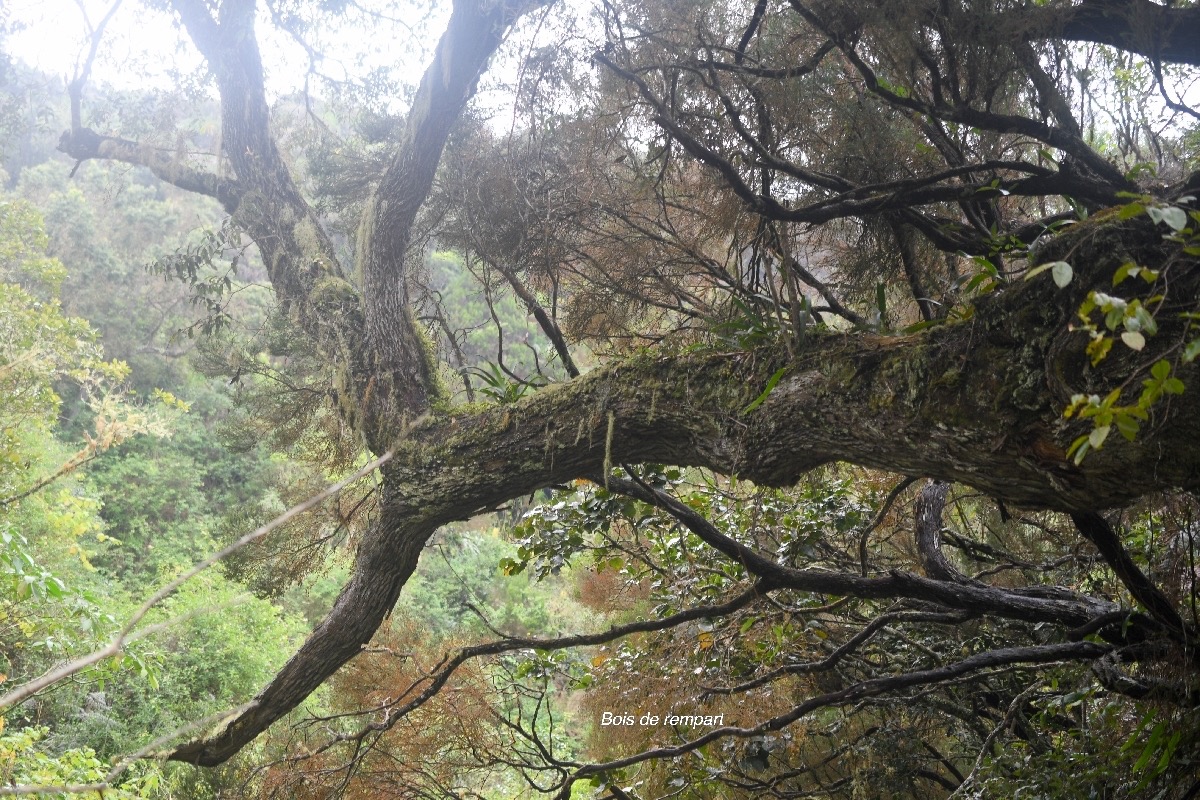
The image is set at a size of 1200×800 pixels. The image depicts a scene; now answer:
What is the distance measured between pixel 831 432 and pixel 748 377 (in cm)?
28

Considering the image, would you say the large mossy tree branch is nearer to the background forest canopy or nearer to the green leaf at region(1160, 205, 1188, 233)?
the background forest canopy

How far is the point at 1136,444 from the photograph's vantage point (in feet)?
4.67

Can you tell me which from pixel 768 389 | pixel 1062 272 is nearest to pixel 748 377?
pixel 768 389

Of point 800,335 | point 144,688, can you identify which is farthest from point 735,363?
point 144,688

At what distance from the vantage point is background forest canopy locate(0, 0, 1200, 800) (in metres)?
1.68

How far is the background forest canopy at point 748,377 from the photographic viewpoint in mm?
1677

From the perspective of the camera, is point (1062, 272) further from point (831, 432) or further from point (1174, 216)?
point (831, 432)

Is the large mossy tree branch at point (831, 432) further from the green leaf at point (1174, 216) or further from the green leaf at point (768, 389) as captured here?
the green leaf at point (1174, 216)

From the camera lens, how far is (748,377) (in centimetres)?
211

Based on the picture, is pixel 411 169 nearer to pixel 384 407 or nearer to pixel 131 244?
pixel 384 407

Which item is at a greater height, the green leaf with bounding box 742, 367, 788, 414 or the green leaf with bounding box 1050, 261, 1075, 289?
the green leaf with bounding box 742, 367, 788, 414

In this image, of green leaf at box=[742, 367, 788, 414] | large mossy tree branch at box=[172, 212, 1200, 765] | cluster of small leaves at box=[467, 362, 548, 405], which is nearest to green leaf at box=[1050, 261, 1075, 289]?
large mossy tree branch at box=[172, 212, 1200, 765]

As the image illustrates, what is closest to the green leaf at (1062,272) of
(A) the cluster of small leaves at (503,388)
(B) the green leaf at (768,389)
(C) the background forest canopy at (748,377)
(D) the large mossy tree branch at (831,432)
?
(C) the background forest canopy at (748,377)

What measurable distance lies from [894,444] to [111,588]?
49.6 feet
